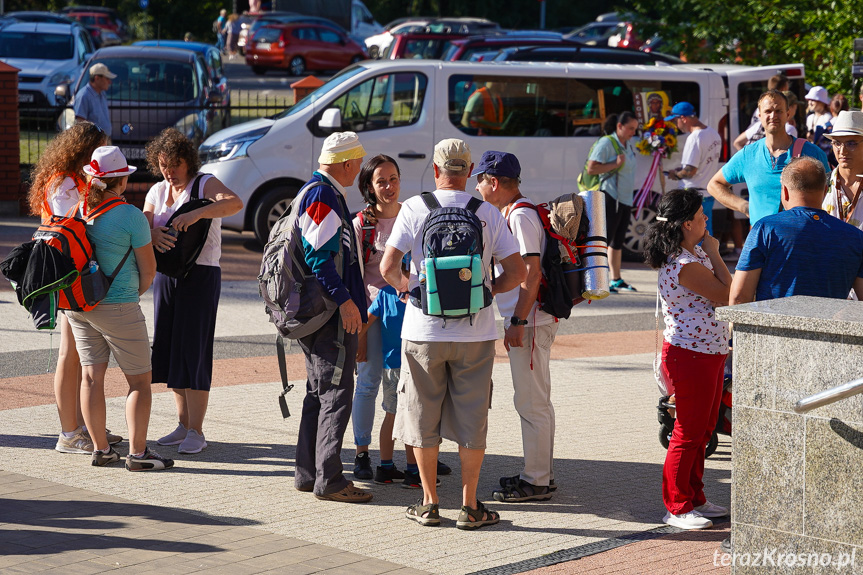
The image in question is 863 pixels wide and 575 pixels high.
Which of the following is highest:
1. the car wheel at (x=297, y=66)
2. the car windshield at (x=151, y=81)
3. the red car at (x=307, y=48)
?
the red car at (x=307, y=48)

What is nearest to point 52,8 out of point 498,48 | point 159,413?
point 498,48

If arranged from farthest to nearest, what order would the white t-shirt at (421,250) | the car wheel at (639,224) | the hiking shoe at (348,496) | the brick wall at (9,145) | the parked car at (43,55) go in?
the parked car at (43,55), the brick wall at (9,145), the car wheel at (639,224), the hiking shoe at (348,496), the white t-shirt at (421,250)

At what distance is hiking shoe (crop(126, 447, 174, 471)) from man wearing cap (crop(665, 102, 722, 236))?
7704 mm

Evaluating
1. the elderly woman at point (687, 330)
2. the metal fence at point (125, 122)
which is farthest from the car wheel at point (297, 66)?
the elderly woman at point (687, 330)

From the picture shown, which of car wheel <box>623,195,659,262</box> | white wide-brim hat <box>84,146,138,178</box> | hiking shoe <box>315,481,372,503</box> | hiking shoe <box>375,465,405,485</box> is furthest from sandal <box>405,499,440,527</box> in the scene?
car wheel <box>623,195,659,262</box>

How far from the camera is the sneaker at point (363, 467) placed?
6398 mm

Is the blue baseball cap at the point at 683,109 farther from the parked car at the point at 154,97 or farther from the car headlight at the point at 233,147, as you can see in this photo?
the parked car at the point at 154,97

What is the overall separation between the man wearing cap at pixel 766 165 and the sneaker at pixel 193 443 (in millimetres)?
3519

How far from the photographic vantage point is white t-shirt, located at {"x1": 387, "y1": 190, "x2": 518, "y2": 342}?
5406 mm

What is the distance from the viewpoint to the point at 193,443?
6.75 m

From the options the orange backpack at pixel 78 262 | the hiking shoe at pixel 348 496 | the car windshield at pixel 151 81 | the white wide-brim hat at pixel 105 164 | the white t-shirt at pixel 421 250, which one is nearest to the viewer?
the white t-shirt at pixel 421 250

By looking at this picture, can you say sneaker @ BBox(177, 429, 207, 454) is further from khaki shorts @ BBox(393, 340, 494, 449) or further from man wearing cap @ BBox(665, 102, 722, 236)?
man wearing cap @ BBox(665, 102, 722, 236)

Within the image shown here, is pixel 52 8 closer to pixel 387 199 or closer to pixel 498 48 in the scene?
pixel 498 48

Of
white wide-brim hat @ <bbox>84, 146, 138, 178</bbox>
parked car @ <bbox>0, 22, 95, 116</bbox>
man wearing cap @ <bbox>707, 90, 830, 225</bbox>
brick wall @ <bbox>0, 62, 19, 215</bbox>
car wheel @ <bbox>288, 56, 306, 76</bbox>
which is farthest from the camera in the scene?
car wheel @ <bbox>288, 56, 306, 76</bbox>
